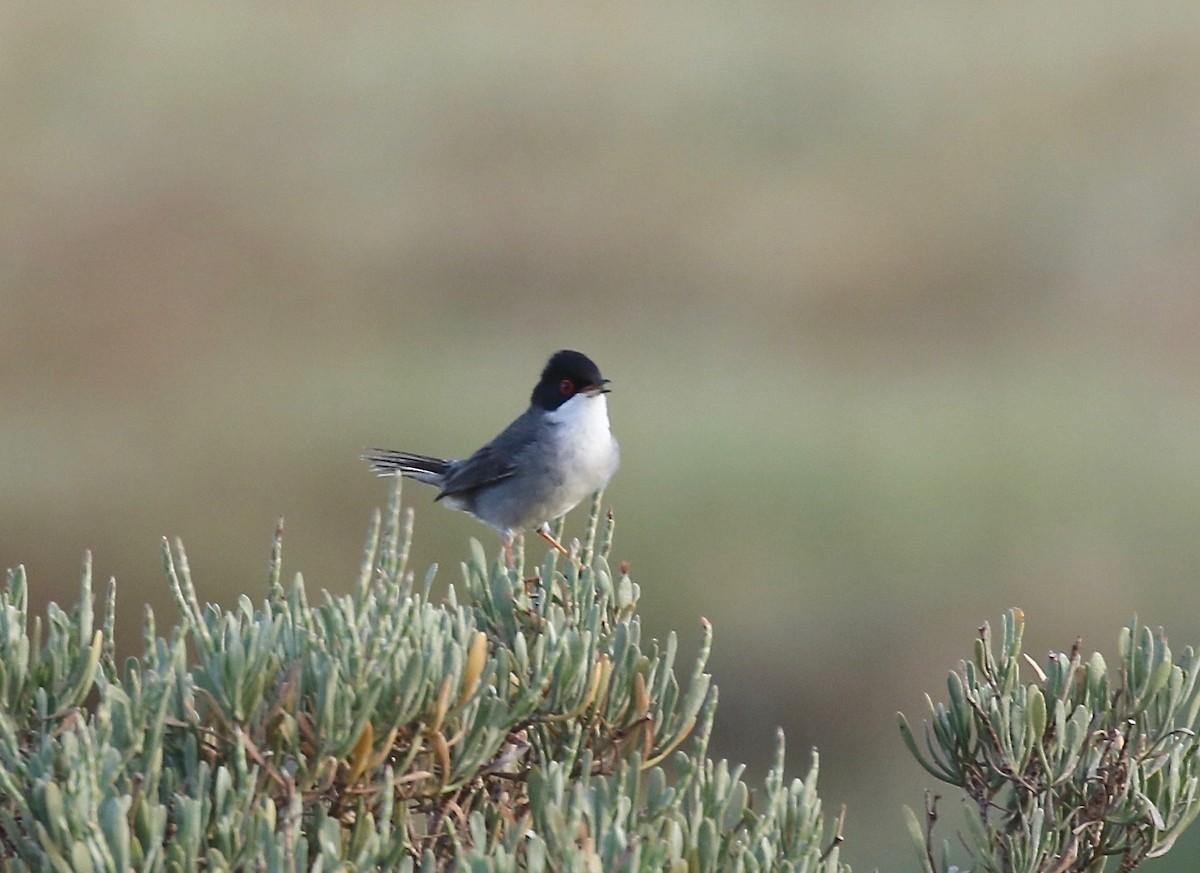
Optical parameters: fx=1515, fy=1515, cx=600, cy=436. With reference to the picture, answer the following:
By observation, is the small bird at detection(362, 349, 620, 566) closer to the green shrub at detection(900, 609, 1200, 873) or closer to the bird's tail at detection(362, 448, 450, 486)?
the bird's tail at detection(362, 448, 450, 486)

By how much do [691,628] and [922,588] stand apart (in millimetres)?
1227

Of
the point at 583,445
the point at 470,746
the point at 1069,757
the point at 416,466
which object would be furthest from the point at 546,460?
the point at 470,746

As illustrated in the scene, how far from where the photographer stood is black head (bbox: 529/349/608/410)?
12.5 feet

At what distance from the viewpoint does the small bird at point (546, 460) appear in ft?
12.1

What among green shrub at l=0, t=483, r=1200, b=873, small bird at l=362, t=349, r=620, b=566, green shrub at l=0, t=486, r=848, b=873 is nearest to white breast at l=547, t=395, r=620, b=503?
small bird at l=362, t=349, r=620, b=566

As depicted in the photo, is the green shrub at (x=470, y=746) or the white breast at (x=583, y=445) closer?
the green shrub at (x=470, y=746)

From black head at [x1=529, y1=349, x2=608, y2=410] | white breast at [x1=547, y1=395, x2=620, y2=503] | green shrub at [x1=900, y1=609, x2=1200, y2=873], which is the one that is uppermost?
black head at [x1=529, y1=349, x2=608, y2=410]

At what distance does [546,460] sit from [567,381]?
25 cm

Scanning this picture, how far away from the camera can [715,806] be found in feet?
4.49

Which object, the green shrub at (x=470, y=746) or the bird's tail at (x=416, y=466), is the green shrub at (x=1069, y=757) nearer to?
the green shrub at (x=470, y=746)

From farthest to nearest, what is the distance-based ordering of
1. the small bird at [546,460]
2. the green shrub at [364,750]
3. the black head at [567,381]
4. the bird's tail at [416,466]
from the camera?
the bird's tail at [416,466] < the black head at [567,381] < the small bird at [546,460] < the green shrub at [364,750]

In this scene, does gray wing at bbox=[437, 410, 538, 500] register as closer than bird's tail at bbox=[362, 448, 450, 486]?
Yes

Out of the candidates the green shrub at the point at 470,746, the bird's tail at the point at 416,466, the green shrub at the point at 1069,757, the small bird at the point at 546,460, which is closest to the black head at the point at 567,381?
the small bird at the point at 546,460

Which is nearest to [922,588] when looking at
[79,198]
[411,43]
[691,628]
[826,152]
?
[691,628]
